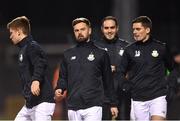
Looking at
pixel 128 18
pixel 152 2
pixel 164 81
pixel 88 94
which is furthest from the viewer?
pixel 152 2

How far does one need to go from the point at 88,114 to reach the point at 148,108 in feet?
3.80

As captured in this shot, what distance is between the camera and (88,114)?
9.61m

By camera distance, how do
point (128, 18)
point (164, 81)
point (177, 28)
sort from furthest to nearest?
1. point (177, 28)
2. point (128, 18)
3. point (164, 81)

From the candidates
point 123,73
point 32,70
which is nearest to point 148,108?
point 123,73

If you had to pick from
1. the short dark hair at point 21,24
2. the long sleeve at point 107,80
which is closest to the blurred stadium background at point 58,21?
the short dark hair at point 21,24

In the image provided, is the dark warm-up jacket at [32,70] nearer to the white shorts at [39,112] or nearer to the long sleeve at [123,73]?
the white shorts at [39,112]

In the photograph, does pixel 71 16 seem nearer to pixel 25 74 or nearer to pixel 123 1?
pixel 123 1

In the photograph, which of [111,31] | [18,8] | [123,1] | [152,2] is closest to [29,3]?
[18,8]

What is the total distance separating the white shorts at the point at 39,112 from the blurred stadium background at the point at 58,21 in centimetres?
893

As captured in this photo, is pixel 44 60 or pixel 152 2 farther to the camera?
pixel 152 2

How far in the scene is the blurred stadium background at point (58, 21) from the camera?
20.4 metres

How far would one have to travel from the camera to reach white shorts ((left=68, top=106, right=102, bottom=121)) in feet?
31.4

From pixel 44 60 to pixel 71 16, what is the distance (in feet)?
52.3

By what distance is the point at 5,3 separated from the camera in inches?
1030
